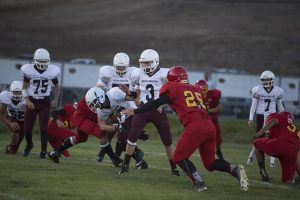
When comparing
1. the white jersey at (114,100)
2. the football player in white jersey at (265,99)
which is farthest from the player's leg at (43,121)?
the football player in white jersey at (265,99)

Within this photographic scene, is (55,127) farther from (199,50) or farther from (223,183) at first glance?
(199,50)

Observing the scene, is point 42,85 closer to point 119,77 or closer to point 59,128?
point 59,128

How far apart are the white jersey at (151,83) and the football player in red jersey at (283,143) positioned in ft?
5.85

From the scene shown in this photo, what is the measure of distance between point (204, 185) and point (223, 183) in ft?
3.63

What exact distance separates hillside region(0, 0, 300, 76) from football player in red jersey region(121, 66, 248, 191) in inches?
1368

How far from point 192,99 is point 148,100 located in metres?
2.31

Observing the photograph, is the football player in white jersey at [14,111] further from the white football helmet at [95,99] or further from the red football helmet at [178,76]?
the red football helmet at [178,76]

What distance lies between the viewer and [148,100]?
537 inches

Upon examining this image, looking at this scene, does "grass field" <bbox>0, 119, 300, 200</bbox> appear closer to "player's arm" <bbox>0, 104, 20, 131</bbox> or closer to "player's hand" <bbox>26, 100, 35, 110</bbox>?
"player's hand" <bbox>26, 100, 35, 110</bbox>

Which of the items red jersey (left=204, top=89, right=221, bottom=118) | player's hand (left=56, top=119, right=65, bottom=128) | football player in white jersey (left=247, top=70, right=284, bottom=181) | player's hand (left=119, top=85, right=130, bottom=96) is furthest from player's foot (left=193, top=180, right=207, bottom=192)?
red jersey (left=204, top=89, right=221, bottom=118)

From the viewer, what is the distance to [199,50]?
5278 centimetres

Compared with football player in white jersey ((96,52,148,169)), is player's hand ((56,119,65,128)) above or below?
below

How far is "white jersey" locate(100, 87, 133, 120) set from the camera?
13469 mm

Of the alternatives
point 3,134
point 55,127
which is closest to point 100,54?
point 3,134
